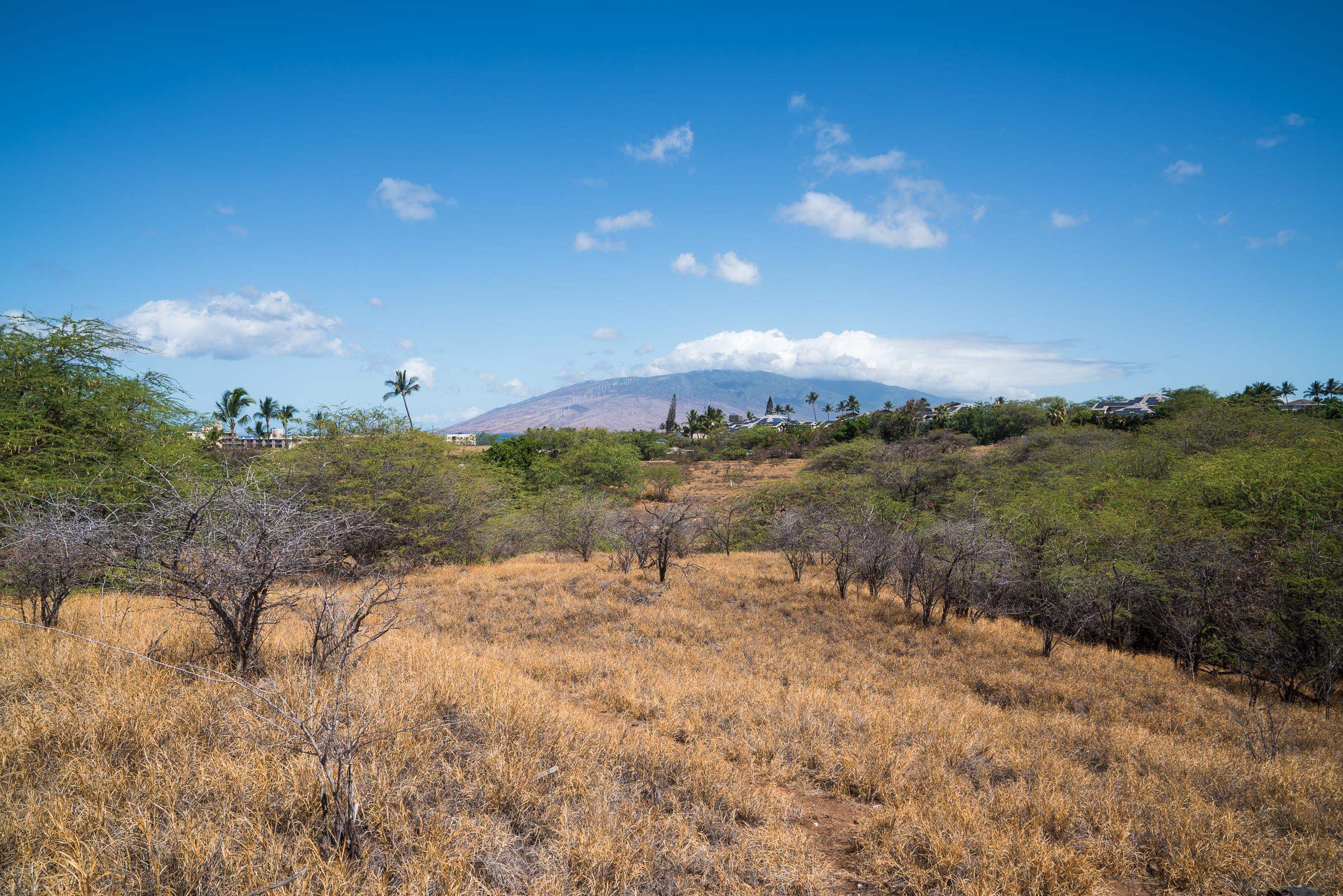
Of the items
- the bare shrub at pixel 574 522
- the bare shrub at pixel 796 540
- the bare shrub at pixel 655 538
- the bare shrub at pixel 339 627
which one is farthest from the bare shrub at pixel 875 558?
the bare shrub at pixel 339 627

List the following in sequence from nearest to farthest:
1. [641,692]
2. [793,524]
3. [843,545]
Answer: [641,692]
[843,545]
[793,524]

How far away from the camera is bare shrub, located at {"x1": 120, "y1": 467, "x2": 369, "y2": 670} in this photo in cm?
585

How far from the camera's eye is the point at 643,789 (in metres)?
4.71

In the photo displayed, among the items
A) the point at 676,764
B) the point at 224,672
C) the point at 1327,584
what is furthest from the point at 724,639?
the point at 1327,584

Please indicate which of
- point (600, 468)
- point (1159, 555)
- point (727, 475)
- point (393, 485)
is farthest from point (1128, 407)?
point (393, 485)

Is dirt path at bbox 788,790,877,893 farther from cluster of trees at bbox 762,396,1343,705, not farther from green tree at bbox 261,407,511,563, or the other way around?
green tree at bbox 261,407,511,563

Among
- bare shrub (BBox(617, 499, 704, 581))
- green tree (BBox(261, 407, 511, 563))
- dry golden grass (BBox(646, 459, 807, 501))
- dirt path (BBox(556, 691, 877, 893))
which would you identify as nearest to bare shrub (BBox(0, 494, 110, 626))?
dirt path (BBox(556, 691, 877, 893))

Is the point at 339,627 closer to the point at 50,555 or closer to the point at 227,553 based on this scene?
the point at 227,553

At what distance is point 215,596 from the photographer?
20.3 feet

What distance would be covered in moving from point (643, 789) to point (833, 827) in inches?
71.3

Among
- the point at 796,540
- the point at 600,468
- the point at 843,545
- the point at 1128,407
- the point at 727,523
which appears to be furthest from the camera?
the point at 1128,407

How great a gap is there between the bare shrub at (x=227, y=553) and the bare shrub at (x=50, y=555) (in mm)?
357

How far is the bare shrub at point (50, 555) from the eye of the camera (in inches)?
237

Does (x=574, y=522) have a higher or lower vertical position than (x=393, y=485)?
lower
